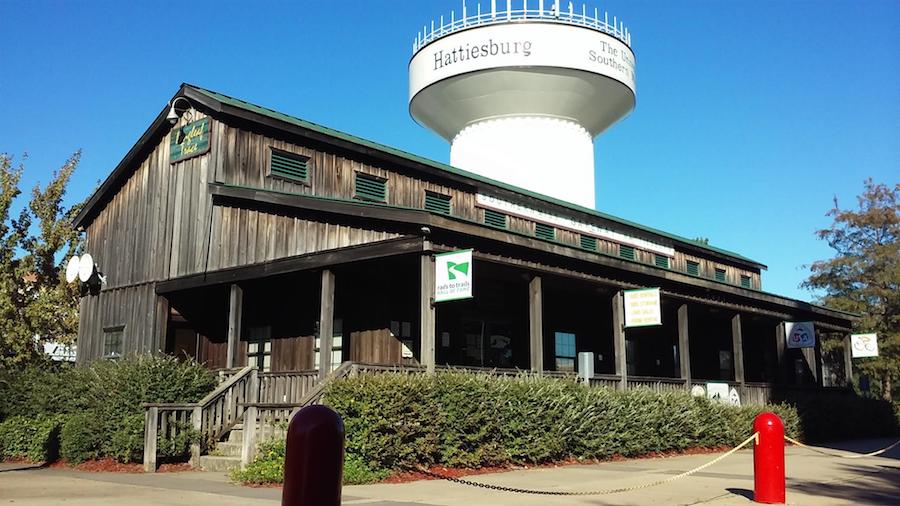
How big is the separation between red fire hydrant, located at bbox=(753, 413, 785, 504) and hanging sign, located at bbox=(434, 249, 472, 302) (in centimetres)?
577

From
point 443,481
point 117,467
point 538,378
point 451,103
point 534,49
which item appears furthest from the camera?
point 451,103

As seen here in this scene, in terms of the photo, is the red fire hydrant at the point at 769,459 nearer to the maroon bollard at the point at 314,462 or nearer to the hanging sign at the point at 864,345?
the maroon bollard at the point at 314,462

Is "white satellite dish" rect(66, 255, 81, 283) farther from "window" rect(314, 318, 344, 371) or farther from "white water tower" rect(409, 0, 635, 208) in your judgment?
"white water tower" rect(409, 0, 635, 208)

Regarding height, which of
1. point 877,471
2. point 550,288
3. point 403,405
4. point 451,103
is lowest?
point 877,471

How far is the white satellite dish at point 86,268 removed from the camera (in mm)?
23188

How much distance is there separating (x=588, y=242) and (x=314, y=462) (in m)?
26.7

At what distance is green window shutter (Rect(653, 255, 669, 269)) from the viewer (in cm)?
3244

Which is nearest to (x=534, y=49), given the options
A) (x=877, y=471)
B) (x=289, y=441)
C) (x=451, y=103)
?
(x=451, y=103)

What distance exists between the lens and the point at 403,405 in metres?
13.3

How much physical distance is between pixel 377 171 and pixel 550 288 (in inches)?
227

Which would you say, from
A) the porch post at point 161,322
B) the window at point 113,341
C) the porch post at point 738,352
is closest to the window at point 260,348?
the porch post at point 161,322

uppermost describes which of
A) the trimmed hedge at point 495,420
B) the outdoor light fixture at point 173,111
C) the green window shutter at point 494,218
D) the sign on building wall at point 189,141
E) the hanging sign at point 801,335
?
the outdoor light fixture at point 173,111

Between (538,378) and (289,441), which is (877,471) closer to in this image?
(538,378)

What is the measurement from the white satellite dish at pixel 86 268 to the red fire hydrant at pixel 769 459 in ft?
62.9
